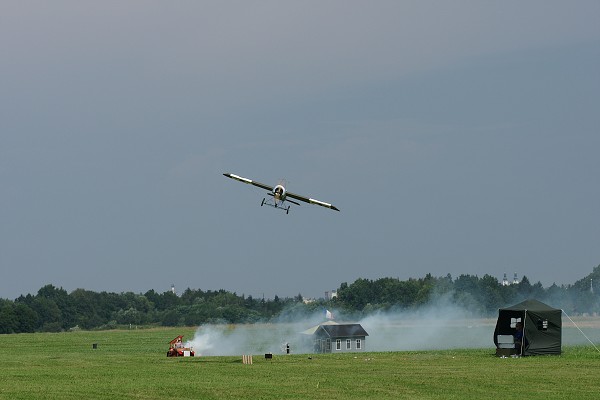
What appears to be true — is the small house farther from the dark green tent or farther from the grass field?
the dark green tent

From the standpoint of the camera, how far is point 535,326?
58500mm

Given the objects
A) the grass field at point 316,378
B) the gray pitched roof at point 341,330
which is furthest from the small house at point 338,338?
the grass field at point 316,378

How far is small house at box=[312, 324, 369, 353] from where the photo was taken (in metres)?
74.9

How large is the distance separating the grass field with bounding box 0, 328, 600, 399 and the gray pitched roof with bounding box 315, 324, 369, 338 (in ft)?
52.7

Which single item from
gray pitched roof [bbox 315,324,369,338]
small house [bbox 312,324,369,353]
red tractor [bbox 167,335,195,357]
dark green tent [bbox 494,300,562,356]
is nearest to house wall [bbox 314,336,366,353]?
small house [bbox 312,324,369,353]

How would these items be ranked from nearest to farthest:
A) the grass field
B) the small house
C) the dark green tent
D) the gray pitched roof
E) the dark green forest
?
1. the grass field
2. the dark green tent
3. the small house
4. the gray pitched roof
5. the dark green forest

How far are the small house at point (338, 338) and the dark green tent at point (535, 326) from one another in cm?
1777

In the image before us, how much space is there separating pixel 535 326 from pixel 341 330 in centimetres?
2055

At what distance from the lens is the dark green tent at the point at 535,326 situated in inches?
2297

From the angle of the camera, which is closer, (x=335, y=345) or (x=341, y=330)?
(x=335, y=345)

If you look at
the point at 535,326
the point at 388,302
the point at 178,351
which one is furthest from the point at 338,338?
the point at 388,302

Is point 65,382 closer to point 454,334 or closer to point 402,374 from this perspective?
point 402,374

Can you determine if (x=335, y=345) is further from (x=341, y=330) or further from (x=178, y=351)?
(x=178, y=351)

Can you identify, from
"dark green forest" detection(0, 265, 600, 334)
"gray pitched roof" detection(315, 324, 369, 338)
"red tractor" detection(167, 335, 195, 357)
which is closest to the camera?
"red tractor" detection(167, 335, 195, 357)
